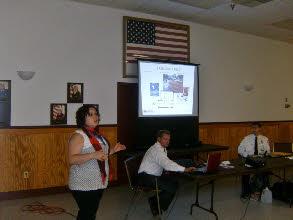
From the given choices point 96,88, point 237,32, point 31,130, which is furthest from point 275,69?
point 31,130

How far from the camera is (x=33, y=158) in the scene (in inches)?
217

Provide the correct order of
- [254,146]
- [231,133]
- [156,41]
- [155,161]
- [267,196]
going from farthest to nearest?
1. [231,133]
2. [156,41]
3. [254,146]
4. [267,196]
5. [155,161]

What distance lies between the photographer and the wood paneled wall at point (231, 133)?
750 cm

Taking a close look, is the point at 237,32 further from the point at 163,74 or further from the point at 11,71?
the point at 11,71

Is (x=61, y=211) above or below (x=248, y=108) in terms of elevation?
below

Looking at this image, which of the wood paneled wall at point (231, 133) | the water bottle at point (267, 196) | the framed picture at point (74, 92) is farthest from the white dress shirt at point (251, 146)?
the framed picture at point (74, 92)

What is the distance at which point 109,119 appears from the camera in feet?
20.5

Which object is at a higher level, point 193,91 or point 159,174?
point 193,91

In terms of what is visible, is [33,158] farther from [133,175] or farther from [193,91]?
[193,91]

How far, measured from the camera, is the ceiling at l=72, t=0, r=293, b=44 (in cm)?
590

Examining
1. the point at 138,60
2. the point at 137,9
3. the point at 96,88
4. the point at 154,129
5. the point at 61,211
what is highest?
the point at 137,9

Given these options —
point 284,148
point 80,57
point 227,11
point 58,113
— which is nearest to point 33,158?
point 58,113

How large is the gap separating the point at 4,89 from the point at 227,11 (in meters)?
4.25

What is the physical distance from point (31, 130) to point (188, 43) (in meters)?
3.65
